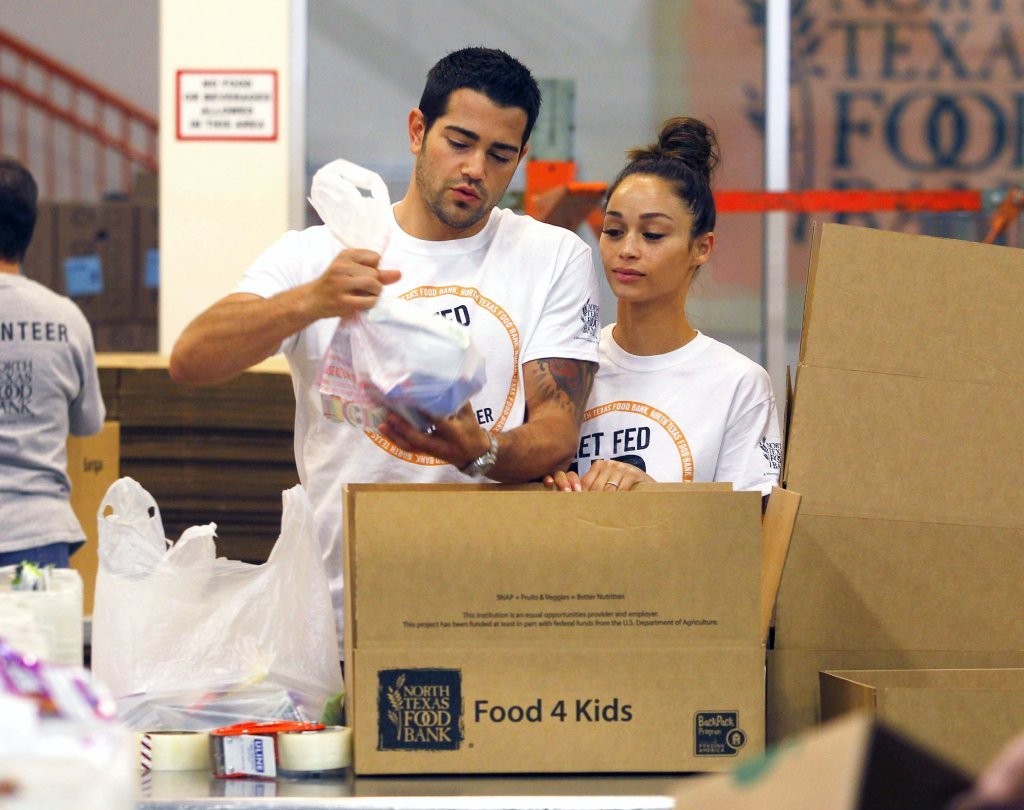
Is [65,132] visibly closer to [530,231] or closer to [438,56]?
[438,56]

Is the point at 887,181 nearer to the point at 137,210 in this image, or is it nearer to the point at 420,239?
the point at 137,210

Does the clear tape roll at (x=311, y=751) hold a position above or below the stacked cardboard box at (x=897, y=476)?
below

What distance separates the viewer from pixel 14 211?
2.75m

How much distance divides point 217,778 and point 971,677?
2.61ft

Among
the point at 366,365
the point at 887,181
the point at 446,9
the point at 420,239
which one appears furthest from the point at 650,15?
the point at 366,365

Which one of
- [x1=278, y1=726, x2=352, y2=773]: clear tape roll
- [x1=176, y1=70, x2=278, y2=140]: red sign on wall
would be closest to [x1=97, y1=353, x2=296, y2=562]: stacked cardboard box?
[x1=176, y1=70, x2=278, y2=140]: red sign on wall

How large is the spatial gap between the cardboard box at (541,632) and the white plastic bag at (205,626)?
17 cm

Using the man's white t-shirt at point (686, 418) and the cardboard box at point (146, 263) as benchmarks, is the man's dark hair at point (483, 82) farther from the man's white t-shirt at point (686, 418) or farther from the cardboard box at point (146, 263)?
the cardboard box at point (146, 263)

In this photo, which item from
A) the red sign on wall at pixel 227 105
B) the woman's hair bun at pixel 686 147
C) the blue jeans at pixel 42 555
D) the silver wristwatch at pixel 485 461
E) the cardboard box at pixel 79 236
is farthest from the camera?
the cardboard box at pixel 79 236

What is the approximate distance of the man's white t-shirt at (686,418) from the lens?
6.13ft

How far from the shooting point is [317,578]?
1.54 meters

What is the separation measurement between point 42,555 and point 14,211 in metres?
0.69

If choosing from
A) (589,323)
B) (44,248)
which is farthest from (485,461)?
(44,248)

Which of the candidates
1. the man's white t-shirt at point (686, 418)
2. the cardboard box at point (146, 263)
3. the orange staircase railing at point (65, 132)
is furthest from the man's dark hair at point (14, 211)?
the orange staircase railing at point (65, 132)
